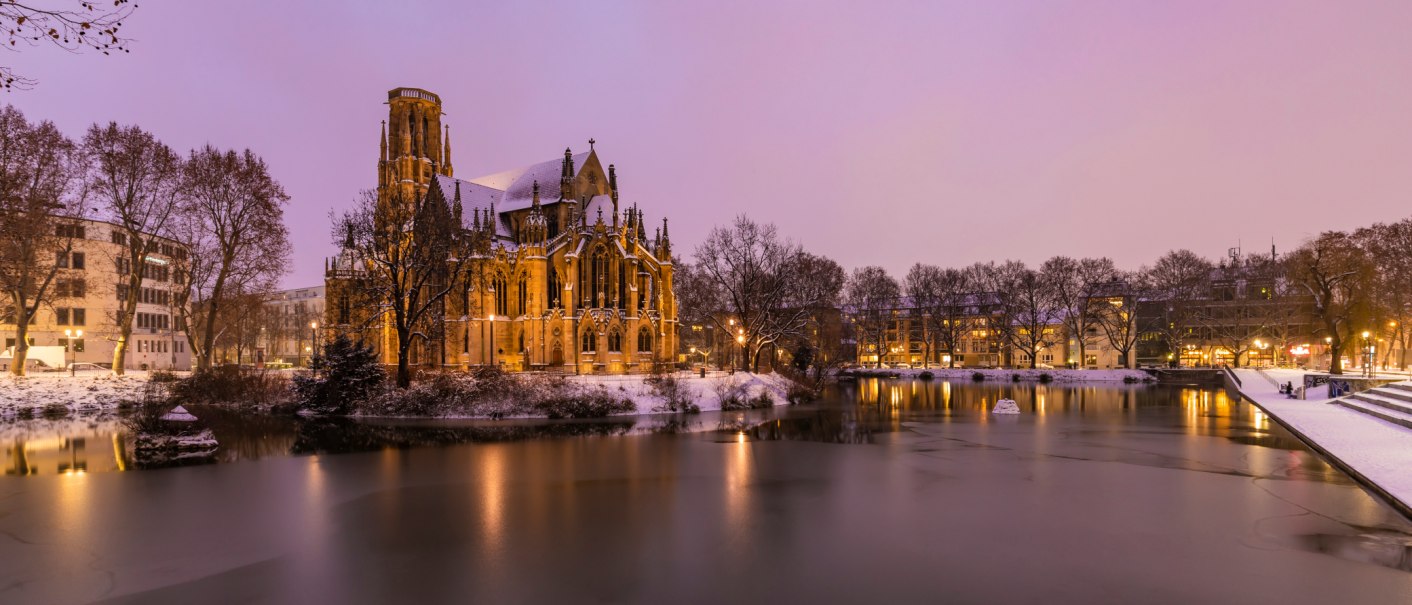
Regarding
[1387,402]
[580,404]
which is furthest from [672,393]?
[1387,402]

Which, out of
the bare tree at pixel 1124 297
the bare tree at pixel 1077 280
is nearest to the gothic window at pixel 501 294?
the bare tree at pixel 1077 280

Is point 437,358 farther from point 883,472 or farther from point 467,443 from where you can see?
point 883,472

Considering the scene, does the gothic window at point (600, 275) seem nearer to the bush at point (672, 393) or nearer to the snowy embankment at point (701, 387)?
the snowy embankment at point (701, 387)

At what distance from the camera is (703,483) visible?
1686 cm

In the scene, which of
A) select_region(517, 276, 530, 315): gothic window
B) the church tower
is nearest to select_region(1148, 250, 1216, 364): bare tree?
select_region(517, 276, 530, 315): gothic window

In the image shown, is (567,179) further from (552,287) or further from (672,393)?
(672,393)

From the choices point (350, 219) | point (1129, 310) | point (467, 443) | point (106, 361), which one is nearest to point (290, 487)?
point (467, 443)

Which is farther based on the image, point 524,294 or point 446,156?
point 446,156

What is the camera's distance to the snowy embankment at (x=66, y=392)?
3380cm

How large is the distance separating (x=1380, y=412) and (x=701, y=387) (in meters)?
29.0

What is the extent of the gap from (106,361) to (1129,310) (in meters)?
98.6

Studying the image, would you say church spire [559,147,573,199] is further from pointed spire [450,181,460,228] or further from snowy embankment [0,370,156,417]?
snowy embankment [0,370,156,417]

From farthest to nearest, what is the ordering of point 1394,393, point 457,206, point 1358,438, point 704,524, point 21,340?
point 457,206 → point 21,340 → point 1394,393 → point 1358,438 → point 704,524

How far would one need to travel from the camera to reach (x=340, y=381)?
34844 mm
